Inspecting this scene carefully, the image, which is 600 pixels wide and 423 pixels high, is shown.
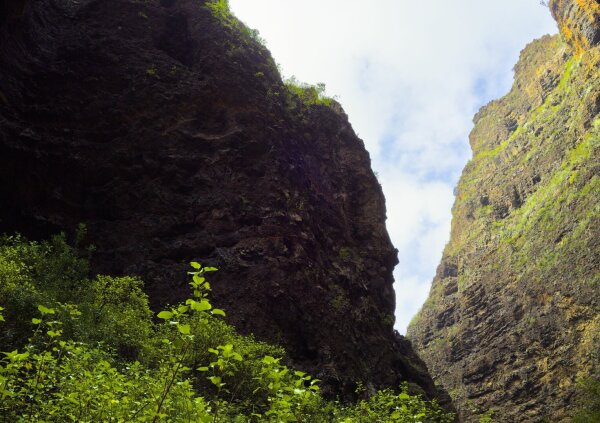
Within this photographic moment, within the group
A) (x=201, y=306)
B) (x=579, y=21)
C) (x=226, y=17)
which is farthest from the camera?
(x=579, y=21)

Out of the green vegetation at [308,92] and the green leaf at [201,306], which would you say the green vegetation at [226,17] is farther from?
the green leaf at [201,306]

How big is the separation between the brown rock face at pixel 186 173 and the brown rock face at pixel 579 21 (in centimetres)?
4453

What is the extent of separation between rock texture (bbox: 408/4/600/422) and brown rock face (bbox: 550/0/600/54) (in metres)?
0.14

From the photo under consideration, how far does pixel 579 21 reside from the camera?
53375 millimetres

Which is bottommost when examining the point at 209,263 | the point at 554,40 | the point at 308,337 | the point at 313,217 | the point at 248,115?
the point at 308,337

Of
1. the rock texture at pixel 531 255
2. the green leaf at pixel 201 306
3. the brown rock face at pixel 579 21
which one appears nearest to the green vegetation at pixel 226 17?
the green leaf at pixel 201 306

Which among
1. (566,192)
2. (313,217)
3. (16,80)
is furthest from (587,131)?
(16,80)

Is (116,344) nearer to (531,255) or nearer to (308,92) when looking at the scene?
(308,92)

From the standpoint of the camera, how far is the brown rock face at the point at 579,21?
169 feet

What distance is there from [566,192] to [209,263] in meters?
43.0

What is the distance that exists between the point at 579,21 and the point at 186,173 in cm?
5346

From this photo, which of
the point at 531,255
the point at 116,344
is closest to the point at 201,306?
the point at 116,344

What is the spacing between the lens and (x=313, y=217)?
2162 centimetres

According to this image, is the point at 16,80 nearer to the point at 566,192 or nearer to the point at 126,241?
the point at 126,241
